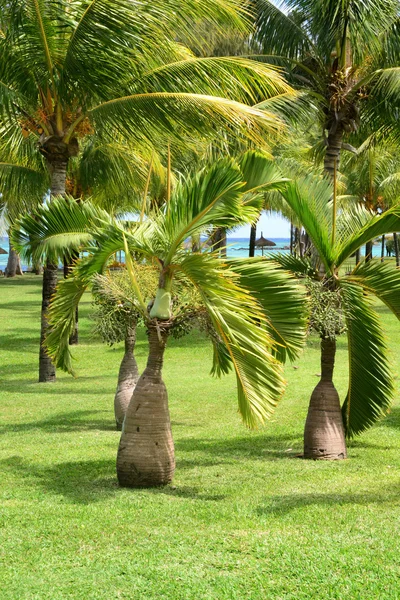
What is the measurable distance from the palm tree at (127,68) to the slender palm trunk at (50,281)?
1.38 metres

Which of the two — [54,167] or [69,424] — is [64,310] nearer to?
[69,424]

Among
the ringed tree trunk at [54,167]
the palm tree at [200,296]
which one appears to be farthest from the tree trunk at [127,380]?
the palm tree at [200,296]

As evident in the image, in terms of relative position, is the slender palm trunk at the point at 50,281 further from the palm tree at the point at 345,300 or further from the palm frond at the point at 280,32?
the palm tree at the point at 345,300

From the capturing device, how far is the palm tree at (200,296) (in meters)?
7.41

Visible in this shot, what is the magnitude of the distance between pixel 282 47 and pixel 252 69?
4.81 m

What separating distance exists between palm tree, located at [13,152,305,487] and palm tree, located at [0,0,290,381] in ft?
13.3

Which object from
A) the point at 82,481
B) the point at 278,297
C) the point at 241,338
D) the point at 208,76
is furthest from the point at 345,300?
the point at 208,76

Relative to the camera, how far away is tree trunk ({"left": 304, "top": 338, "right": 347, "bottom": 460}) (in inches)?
385

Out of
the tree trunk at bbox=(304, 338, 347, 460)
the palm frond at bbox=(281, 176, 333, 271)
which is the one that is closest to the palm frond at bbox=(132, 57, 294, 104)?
the palm frond at bbox=(281, 176, 333, 271)

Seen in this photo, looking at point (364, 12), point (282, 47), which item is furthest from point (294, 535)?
point (282, 47)

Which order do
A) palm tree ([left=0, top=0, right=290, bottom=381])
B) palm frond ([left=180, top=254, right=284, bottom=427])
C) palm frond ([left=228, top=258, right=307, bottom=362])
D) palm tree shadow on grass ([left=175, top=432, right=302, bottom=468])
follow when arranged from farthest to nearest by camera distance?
1. palm tree ([left=0, top=0, right=290, bottom=381])
2. palm tree shadow on grass ([left=175, top=432, right=302, bottom=468])
3. palm frond ([left=228, top=258, right=307, bottom=362])
4. palm frond ([left=180, top=254, right=284, bottom=427])

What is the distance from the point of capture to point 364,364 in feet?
31.7

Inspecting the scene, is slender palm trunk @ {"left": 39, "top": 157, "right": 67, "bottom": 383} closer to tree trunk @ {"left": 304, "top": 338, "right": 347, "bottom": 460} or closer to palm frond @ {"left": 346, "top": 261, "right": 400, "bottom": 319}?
tree trunk @ {"left": 304, "top": 338, "right": 347, "bottom": 460}

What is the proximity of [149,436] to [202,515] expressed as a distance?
1.13 m
